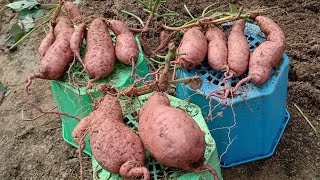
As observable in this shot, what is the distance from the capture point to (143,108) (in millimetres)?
1733

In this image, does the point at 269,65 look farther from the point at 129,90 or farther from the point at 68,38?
the point at 68,38

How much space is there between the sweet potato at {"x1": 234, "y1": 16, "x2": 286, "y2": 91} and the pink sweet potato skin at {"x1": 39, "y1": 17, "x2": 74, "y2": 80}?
0.79 meters

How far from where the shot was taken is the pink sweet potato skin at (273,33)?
1895mm

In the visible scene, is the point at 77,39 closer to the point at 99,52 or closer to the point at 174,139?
→ the point at 99,52

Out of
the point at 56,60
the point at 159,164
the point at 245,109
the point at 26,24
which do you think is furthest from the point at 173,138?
the point at 26,24

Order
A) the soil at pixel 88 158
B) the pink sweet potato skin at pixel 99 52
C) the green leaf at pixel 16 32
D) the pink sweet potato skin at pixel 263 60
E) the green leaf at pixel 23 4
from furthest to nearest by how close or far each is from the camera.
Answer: the green leaf at pixel 23 4
the green leaf at pixel 16 32
the soil at pixel 88 158
the pink sweet potato skin at pixel 99 52
the pink sweet potato skin at pixel 263 60

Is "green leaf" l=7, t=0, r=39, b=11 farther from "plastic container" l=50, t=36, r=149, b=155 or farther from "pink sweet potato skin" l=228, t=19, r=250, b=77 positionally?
"pink sweet potato skin" l=228, t=19, r=250, b=77

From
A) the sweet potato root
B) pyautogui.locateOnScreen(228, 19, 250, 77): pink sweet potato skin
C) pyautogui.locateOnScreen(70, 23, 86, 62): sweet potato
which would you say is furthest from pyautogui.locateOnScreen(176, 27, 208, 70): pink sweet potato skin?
pyautogui.locateOnScreen(70, 23, 86, 62): sweet potato

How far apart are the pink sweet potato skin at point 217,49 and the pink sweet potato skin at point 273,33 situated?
176 millimetres

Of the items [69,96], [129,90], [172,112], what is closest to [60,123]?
[69,96]

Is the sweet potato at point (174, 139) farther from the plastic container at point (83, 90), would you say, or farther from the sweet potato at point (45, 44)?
the sweet potato at point (45, 44)

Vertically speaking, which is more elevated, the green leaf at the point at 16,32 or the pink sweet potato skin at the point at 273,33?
the pink sweet potato skin at the point at 273,33

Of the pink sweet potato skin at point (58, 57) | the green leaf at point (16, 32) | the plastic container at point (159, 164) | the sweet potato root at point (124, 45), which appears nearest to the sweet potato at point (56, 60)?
the pink sweet potato skin at point (58, 57)

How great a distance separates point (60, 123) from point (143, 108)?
89 centimetres
